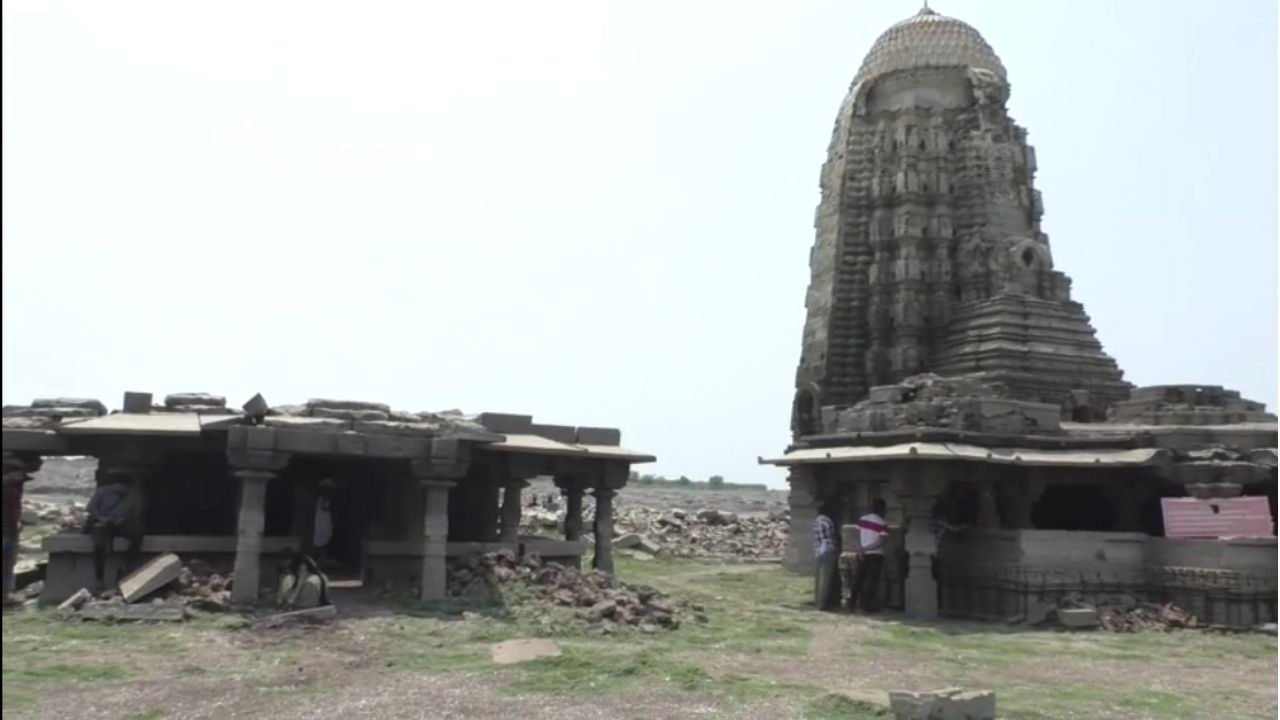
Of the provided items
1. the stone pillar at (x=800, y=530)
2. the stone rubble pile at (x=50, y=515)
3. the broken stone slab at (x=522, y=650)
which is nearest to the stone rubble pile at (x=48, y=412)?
the broken stone slab at (x=522, y=650)

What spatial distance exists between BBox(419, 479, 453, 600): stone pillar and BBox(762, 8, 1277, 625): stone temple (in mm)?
7294

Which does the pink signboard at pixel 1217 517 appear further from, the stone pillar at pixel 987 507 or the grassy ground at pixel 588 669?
the stone pillar at pixel 987 507

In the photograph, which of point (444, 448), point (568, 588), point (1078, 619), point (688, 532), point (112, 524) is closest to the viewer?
point (112, 524)

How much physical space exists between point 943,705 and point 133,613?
9.38 metres

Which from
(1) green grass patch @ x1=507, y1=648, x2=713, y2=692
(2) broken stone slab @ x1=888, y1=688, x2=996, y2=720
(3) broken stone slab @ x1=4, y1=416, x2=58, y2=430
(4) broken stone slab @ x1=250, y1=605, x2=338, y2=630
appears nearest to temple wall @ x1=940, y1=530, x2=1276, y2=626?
(1) green grass patch @ x1=507, y1=648, x2=713, y2=692

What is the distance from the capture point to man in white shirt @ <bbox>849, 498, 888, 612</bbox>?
17.8m

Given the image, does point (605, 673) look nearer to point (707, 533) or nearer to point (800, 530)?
point (800, 530)

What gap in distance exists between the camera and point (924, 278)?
33.0 meters

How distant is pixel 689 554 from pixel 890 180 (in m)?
13.5

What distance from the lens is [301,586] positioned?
13.5 meters

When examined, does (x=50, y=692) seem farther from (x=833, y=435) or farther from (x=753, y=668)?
(x=833, y=435)

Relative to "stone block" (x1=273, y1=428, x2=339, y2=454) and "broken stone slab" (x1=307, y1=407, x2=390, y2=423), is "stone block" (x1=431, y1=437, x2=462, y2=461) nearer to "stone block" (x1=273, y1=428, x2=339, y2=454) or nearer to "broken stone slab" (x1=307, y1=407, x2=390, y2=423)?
"broken stone slab" (x1=307, y1=407, x2=390, y2=423)

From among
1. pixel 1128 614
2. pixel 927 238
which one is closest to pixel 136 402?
pixel 1128 614

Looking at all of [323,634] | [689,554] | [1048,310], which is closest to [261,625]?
[323,634]
